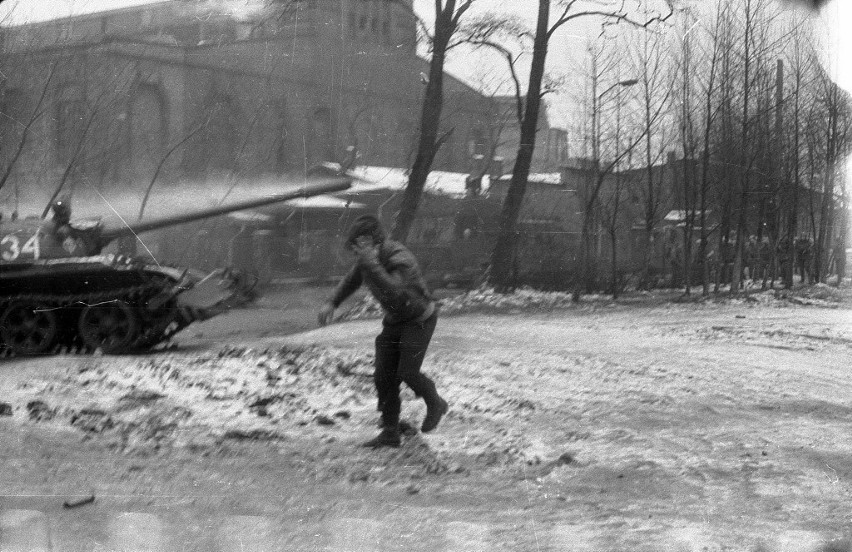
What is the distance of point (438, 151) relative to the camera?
346 cm

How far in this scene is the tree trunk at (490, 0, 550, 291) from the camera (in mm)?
3328

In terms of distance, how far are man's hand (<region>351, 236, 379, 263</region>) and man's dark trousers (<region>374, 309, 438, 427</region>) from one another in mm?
290

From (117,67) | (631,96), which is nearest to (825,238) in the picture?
(631,96)

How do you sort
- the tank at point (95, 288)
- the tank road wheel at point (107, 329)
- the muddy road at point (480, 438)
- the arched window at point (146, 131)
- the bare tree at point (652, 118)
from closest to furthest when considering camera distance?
the bare tree at point (652, 118) < the muddy road at point (480, 438) < the tank at point (95, 288) < the arched window at point (146, 131) < the tank road wheel at point (107, 329)

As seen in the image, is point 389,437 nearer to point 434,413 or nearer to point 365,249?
point 434,413

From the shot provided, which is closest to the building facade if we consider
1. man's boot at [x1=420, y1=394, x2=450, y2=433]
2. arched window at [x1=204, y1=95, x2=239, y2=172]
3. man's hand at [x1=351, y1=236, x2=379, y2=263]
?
arched window at [x1=204, y1=95, x2=239, y2=172]

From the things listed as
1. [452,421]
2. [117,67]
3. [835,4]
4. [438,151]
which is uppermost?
[835,4]

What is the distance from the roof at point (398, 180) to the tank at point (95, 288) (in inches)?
3.1

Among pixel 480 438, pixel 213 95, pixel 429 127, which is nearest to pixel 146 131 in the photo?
pixel 213 95

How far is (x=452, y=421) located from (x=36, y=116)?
2.12m

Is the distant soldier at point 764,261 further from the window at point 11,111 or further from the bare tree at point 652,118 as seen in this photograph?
the window at point 11,111

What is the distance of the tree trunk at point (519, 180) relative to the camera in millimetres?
3328

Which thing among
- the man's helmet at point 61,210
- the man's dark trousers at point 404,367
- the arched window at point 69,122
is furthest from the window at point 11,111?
the man's dark trousers at point 404,367

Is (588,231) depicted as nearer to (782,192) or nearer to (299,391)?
(782,192)
